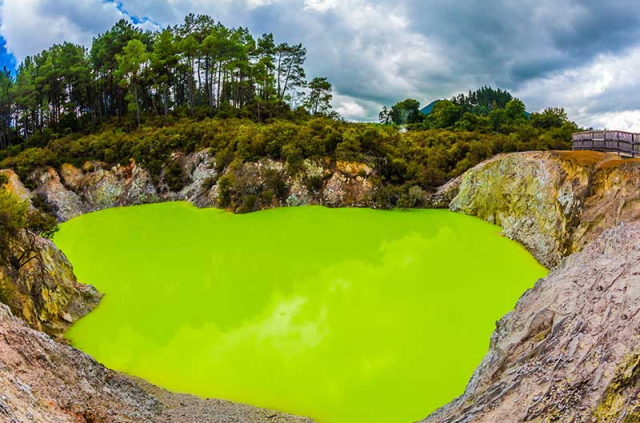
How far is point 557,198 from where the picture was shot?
11219 millimetres

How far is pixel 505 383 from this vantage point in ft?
12.5

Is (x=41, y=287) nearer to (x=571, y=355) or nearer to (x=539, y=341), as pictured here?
(x=539, y=341)

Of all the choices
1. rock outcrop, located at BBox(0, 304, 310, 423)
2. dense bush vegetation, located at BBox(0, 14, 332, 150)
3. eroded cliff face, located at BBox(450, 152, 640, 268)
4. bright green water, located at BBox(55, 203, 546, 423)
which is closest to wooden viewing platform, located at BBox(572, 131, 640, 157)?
eroded cliff face, located at BBox(450, 152, 640, 268)

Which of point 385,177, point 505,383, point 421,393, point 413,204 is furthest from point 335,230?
point 505,383

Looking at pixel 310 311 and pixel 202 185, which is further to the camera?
pixel 202 185

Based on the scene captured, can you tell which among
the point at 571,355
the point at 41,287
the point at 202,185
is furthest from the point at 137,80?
the point at 571,355

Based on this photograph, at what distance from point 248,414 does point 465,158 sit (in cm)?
1766

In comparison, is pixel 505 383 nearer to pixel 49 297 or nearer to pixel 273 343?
pixel 273 343

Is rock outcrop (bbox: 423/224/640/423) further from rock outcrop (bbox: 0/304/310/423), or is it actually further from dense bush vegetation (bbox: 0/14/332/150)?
dense bush vegetation (bbox: 0/14/332/150)

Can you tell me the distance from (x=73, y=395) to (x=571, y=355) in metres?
4.68

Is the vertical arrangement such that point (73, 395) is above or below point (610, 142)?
below

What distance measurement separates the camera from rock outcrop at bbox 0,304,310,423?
3145 mm

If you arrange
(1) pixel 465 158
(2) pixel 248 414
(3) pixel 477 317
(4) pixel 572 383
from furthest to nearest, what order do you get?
(1) pixel 465 158
(3) pixel 477 317
(2) pixel 248 414
(4) pixel 572 383


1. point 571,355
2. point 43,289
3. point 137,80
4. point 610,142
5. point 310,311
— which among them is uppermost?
point 137,80
